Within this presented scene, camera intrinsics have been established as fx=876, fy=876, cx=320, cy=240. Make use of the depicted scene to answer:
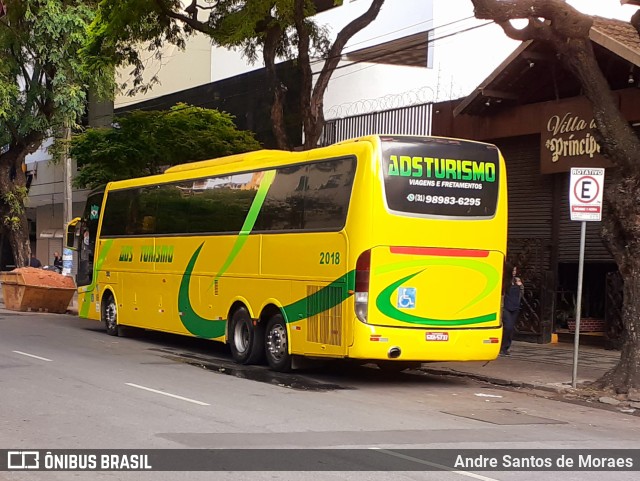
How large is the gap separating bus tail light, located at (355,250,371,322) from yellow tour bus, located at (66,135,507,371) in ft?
0.05

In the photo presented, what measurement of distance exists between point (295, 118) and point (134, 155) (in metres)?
5.14

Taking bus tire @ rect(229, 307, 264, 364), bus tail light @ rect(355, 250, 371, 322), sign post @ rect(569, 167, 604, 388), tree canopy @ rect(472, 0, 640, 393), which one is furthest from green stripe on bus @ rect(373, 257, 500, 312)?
bus tire @ rect(229, 307, 264, 364)

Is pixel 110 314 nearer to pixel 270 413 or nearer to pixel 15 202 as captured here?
pixel 270 413

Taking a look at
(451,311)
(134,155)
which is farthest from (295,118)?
(451,311)

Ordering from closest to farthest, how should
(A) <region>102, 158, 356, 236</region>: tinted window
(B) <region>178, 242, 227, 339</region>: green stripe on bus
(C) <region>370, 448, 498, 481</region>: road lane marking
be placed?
(C) <region>370, 448, 498, 481</region>: road lane marking → (A) <region>102, 158, 356, 236</region>: tinted window → (B) <region>178, 242, 227, 339</region>: green stripe on bus

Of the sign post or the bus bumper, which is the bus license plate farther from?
the sign post

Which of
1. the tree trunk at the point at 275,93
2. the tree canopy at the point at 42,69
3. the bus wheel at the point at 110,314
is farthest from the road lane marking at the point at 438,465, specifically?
the tree canopy at the point at 42,69

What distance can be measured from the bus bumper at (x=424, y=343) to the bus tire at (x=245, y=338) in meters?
2.90

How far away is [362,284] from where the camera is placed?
501 inches

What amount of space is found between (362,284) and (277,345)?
2.65 m

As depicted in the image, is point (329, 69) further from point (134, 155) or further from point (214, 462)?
point (214, 462)

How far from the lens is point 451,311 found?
13.3 metres

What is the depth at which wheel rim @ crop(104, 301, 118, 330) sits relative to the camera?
20603 millimetres

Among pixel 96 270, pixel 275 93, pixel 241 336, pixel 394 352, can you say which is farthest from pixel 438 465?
pixel 96 270
